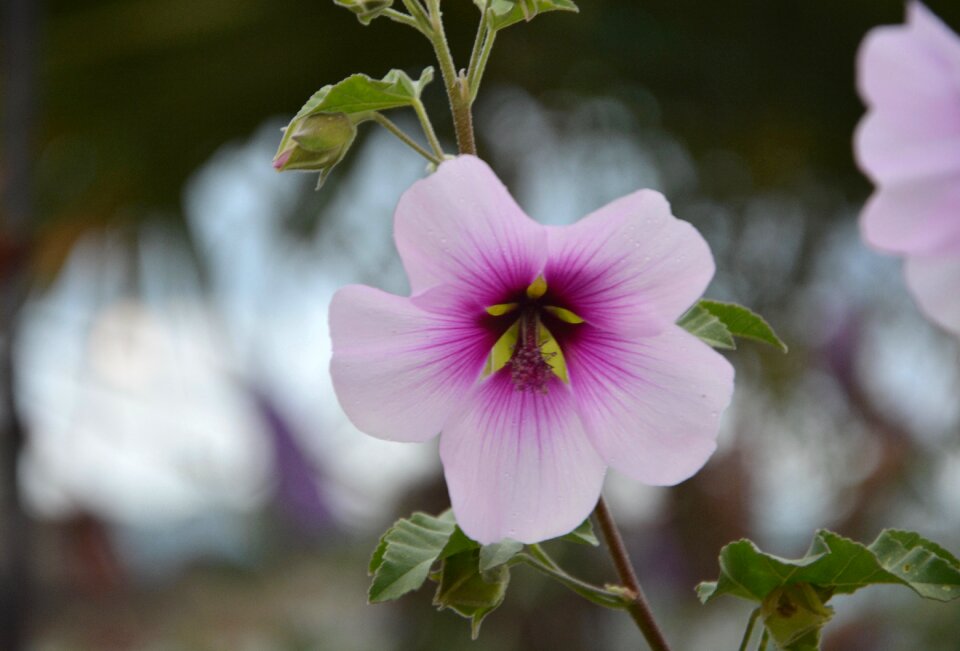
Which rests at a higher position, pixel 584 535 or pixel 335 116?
pixel 335 116

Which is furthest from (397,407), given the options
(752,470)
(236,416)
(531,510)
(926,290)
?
(236,416)

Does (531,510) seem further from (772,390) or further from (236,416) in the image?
(236,416)

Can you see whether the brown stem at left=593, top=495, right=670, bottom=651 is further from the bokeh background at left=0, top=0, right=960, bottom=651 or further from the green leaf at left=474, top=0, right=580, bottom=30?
the bokeh background at left=0, top=0, right=960, bottom=651

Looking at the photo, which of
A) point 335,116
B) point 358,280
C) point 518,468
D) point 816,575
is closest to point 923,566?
point 816,575

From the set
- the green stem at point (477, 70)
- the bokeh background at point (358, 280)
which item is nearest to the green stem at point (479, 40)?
the green stem at point (477, 70)

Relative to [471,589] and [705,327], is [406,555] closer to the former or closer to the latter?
[471,589]

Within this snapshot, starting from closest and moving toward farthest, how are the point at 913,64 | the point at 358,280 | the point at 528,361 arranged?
1. the point at 913,64
2. the point at 528,361
3. the point at 358,280

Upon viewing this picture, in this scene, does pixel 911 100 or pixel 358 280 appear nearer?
pixel 911 100
